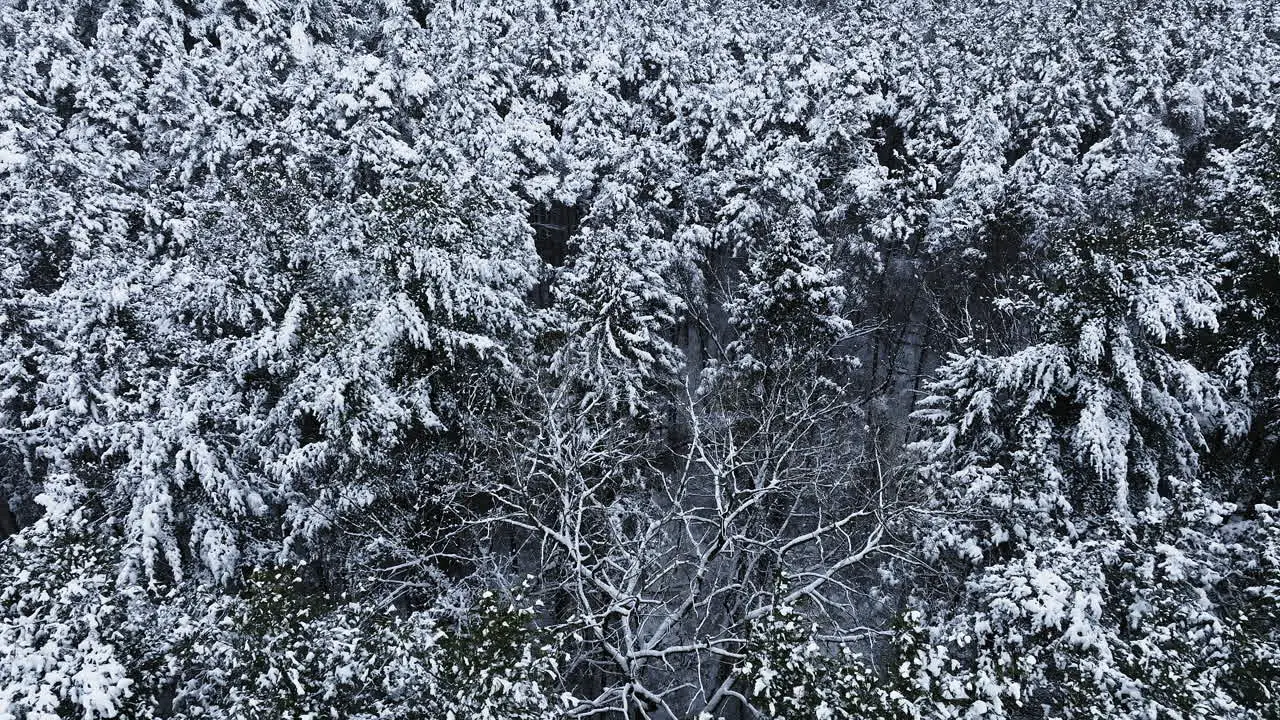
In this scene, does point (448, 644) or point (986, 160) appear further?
point (986, 160)

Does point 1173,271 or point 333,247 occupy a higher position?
point 1173,271

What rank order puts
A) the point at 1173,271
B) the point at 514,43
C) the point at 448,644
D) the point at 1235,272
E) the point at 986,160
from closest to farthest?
the point at 448,644
the point at 1173,271
the point at 1235,272
the point at 986,160
the point at 514,43

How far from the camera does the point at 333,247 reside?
15781 millimetres

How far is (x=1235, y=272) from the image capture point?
1377 cm

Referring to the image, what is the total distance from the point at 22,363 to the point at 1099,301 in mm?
24845

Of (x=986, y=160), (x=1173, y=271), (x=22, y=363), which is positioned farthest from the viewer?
(x=986, y=160)

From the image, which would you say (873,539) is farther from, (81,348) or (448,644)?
(81,348)

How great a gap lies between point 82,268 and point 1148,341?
75.0ft

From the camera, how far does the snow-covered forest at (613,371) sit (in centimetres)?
823

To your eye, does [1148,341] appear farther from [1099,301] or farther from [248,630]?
[248,630]

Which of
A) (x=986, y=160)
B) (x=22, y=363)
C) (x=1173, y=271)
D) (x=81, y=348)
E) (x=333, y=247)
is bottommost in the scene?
(x=22, y=363)

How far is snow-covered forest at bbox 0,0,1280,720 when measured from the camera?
823 cm

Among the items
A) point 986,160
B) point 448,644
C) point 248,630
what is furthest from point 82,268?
point 986,160

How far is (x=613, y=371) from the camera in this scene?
17516mm
